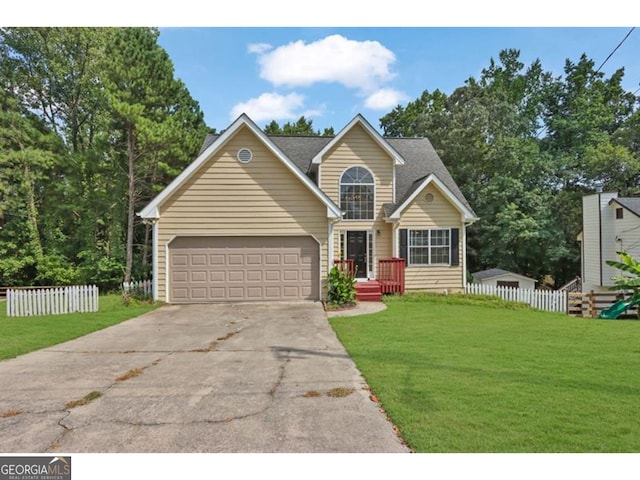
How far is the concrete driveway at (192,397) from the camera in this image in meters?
3.66

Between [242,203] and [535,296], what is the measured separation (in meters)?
10.8

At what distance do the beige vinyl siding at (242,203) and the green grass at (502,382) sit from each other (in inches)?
174

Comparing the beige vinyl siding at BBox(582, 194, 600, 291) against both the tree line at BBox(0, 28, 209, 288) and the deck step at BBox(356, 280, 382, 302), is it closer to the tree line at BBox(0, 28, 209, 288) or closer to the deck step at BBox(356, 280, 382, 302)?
the deck step at BBox(356, 280, 382, 302)

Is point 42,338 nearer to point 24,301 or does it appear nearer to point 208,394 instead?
point 24,301

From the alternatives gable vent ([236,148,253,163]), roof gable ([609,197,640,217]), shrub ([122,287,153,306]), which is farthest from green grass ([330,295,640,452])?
roof gable ([609,197,640,217])

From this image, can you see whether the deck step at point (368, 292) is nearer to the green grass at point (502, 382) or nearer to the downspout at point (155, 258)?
the green grass at point (502, 382)

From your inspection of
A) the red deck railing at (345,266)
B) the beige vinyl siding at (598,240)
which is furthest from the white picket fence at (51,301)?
the beige vinyl siding at (598,240)

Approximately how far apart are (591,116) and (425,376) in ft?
102

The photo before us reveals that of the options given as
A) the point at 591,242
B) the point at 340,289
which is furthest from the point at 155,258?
the point at 591,242

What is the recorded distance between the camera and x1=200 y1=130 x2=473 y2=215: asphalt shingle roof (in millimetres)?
16516

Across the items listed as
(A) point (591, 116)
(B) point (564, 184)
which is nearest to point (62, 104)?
(B) point (564, 184)

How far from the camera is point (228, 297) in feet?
42.2

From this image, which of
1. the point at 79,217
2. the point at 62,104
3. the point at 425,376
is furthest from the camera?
the point at 62,104

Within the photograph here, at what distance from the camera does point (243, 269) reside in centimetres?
1293
